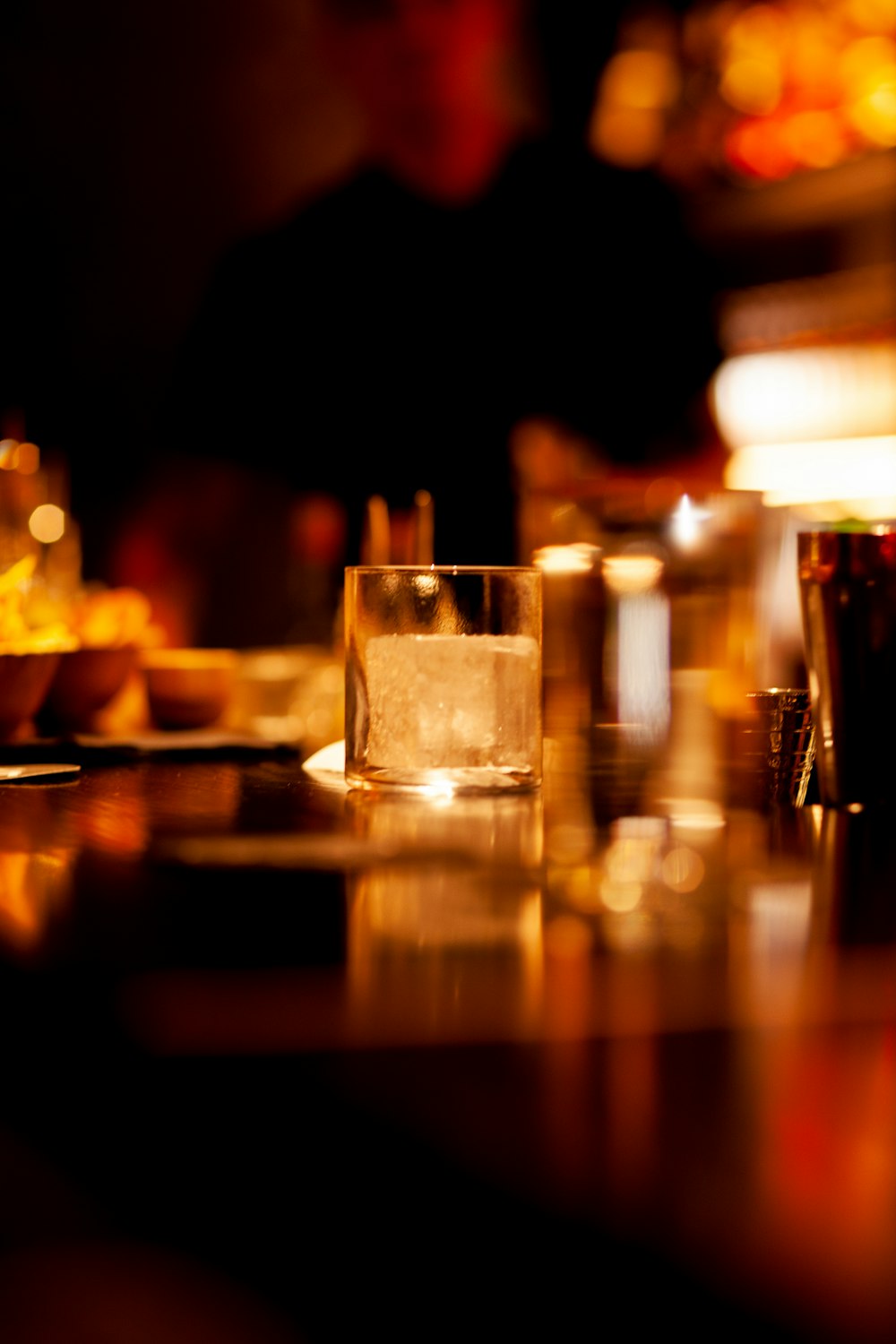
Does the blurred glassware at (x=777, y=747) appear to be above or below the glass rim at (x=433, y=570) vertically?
below

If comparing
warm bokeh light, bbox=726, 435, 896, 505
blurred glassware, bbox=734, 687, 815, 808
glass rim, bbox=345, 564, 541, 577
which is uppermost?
warm bokeh light, bbox=726, 435, 896, 505

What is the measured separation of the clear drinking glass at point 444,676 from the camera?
0.98m

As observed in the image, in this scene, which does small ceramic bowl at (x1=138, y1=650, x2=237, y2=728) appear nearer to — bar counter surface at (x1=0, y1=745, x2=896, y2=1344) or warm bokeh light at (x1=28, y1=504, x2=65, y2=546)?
warm bokeh light at (x1=28, y1=504, x2=65, y2=546)

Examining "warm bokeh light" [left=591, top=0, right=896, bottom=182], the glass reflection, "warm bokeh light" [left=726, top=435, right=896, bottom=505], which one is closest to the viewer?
the glass reflection

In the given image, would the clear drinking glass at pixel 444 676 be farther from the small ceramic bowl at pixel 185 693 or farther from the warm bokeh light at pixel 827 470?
the warm bokeh light at pixel 827 470

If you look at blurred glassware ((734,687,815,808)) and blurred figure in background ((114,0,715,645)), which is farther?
blurred figure in background ((114,0,715,645))

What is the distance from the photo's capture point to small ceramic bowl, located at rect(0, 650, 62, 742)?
1281mm

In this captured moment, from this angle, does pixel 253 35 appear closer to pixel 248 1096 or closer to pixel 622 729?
pixel 622 729

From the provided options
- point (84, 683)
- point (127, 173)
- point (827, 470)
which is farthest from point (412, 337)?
point (84, 683)

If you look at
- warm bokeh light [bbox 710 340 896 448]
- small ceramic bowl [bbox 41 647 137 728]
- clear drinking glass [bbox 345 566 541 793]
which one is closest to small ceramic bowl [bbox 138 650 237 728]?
small ceramic bowl [bbox 41 647 137 728]

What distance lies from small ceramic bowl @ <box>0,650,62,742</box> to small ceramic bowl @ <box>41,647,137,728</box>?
15 centimetres

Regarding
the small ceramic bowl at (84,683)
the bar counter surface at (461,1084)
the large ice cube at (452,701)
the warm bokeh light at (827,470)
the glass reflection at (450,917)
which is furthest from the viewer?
A: the warm bokeh light at (827,470)

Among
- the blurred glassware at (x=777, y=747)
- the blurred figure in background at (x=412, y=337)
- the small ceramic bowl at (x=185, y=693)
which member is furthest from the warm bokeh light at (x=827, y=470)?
the blurred glassware at (x=777, y=747)

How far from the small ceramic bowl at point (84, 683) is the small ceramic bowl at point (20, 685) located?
0.15m
